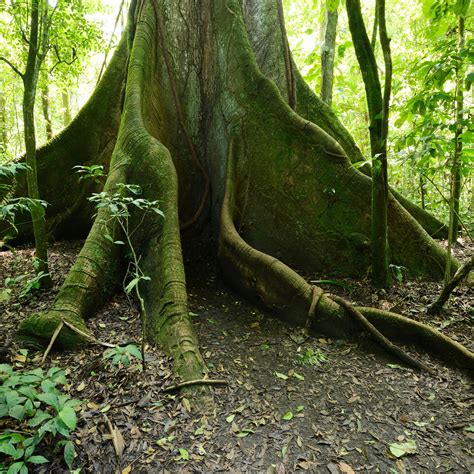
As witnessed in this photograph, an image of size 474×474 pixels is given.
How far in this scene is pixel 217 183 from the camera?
195 inches

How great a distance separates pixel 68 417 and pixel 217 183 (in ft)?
12.0

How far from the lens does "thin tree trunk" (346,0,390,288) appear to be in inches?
137

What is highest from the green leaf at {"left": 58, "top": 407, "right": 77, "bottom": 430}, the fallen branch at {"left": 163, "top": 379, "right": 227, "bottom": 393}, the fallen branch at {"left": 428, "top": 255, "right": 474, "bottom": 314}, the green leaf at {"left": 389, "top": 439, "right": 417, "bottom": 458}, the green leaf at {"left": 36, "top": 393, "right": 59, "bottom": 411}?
the fallen branch at {"left": 428, "top": 255, "right": 474, "bottom": 314}

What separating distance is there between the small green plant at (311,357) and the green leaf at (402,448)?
90 centimetres

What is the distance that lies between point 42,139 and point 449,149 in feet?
59.8

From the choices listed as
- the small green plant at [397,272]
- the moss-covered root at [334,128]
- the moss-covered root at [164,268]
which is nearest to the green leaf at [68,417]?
the moss-covered root at [164,268]

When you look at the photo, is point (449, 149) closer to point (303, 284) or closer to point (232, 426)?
point (303, 284)

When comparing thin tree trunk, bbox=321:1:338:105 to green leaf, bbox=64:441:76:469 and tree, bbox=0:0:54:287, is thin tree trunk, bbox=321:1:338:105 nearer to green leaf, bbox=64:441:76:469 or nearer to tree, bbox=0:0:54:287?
tree, bbox=0:0:54:287

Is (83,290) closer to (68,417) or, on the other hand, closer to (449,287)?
(68,417)

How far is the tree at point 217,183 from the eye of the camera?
3.32 meters

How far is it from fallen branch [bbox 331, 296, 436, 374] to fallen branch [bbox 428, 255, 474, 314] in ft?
2.65

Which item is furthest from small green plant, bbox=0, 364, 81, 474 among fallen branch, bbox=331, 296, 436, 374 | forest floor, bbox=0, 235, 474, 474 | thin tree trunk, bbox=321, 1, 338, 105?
thin tree trunk, bbox=321, 1, 338, 105

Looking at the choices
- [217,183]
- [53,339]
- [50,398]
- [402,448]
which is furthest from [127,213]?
[402,448]

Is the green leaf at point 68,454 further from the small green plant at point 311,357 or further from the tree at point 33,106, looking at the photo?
the tree at point 33,106
